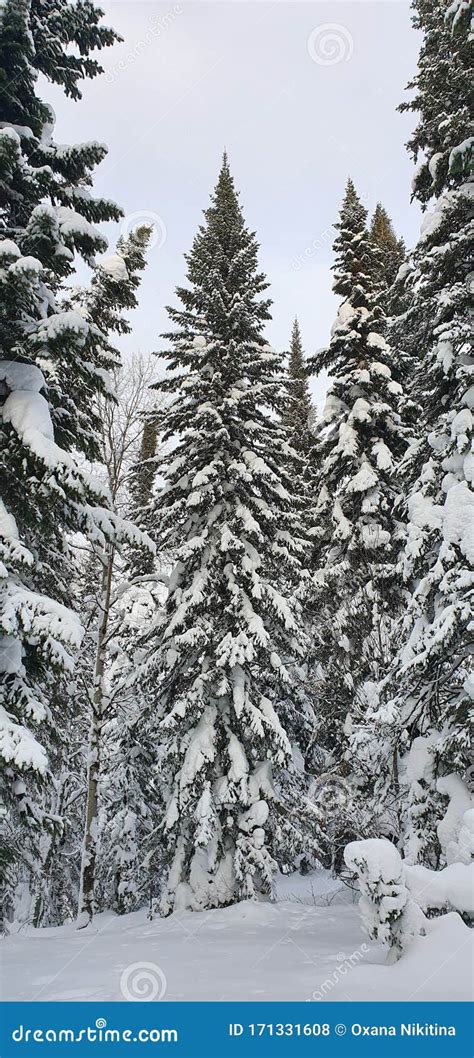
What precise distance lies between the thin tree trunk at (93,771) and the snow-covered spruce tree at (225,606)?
1387mm

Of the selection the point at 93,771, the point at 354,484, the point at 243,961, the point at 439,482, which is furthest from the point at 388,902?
the point at 354,484

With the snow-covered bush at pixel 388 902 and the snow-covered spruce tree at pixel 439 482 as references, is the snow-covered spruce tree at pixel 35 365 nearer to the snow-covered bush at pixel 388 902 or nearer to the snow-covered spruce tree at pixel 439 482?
the snow-covered bush at pixel 388 902

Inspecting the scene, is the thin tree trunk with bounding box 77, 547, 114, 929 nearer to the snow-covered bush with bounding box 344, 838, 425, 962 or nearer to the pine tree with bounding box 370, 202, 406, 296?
the snow-covered bush with bounding box 344, 838, 425, 962

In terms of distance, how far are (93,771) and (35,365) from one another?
8999 millimetres

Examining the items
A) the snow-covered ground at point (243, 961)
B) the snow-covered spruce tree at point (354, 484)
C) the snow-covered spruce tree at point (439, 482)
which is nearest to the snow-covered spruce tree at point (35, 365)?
the snow-covered ground at point (243, 961)

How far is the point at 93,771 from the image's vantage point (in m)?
13.4

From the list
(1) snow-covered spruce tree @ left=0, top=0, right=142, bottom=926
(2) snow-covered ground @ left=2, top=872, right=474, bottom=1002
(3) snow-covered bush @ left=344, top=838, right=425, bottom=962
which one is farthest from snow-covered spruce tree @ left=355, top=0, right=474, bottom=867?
(1) snow-covered spruce tree @ left=0, top=0, right=142, bottom=926

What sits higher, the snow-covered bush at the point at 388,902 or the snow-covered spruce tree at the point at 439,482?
the snow-covered spruce tree at the point at 439,482

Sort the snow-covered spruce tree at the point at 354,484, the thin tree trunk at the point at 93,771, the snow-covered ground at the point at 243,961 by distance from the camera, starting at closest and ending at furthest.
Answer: the snow-covered ground at the point at 243,961, the thin tree trunk at the point at 93,771, the snow-covered spruce tree at the point at 354,484

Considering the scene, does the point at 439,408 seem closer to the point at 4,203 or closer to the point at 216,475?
the point at 216,475

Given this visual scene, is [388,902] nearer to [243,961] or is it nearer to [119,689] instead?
[243,961]

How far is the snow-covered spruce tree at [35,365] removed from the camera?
6836mm
